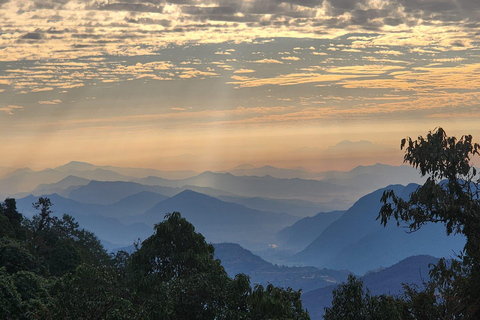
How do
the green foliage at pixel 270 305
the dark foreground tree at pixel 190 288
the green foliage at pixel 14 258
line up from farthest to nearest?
the green foliage at pixel 14 258, the dark foreground tree at pixel 190 288, the green foliage at pixel 270 305

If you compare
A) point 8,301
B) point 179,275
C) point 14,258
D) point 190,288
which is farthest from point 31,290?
point 190,288

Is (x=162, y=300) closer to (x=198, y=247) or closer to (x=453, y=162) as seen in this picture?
(x=198, y=247)

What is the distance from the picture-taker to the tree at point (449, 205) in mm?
26297

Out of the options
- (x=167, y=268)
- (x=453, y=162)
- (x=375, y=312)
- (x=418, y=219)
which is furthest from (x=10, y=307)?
(x=453, y=162)

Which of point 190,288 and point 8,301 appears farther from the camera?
point 8,301

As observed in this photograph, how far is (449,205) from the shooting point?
2706 cm

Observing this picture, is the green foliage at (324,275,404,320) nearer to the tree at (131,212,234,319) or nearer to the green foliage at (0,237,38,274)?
the tree at (131,212,234,319)

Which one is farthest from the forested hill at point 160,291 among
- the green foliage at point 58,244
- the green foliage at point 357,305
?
the green foliage at point 58,244

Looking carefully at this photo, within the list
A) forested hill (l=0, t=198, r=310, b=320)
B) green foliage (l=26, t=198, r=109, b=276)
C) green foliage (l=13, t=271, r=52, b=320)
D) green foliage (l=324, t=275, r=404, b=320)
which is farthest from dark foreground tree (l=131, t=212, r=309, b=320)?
green foliage (l=26, t=198, r=109, b=276)

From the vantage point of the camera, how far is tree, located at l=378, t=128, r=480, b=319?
26297mm

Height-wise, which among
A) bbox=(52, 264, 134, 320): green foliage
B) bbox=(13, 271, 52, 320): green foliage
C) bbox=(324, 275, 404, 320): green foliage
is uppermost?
bbox=(52, 264, 134, 320): green foliage

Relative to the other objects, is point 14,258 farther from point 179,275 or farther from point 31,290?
point 179,275

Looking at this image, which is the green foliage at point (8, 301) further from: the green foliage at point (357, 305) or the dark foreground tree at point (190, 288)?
the green foliage at point (357, 305)

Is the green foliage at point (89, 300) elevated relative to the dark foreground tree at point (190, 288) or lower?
elevated
